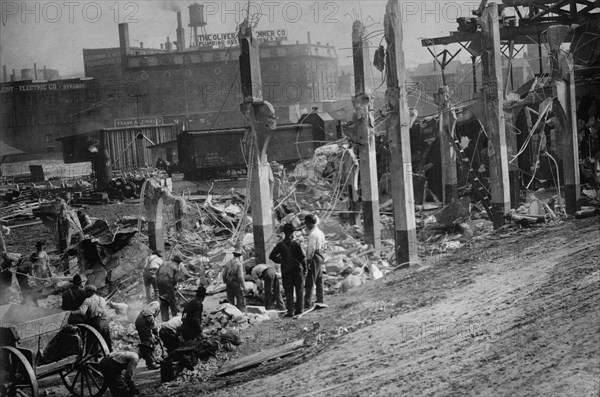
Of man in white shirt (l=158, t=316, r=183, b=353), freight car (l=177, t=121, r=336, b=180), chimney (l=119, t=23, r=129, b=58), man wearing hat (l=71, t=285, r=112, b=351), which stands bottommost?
man in white shirt (l=158, t=316, r=183, b=353)

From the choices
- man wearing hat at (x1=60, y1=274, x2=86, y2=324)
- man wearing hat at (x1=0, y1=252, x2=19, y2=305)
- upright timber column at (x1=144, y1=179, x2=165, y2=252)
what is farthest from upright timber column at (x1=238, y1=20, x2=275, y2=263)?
man wearing hat at (x1=0, y1=252, x2=19, y2=305)

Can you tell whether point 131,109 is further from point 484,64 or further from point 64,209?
point 484,64

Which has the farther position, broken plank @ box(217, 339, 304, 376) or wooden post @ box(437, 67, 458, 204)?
wooden post @ box(437, 67, 458, 204)

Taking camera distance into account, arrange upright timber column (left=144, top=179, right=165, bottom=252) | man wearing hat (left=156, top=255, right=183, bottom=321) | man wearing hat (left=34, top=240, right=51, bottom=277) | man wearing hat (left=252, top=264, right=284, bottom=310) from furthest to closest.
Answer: man wearing hat (left=34, top=240, right=51, bottom=277) → upright timber column (left=144, top=179, right=165, bottom=252) → man wearing hat (left=252, top=264, right=284, bottom=310) → man wearing hat (left=156, top=255, right=183, bottom=321)

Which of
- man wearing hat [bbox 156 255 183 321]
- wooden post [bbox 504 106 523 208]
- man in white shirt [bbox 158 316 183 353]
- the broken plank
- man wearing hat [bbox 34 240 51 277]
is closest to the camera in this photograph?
the broken plank

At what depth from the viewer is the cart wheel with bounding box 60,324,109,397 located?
10703 mm

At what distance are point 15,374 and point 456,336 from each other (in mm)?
6015

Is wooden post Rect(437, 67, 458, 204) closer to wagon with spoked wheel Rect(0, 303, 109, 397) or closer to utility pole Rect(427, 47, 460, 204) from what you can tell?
utility pole Rect(427, 47, 460, 204)

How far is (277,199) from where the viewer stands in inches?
990

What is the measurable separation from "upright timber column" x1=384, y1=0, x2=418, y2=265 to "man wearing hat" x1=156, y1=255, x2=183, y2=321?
516 cm

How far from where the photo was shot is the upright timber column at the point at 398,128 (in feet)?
51.9

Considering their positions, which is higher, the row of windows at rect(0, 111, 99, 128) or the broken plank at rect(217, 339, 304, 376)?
the row of windows at rect(0, 111, 99, 128)

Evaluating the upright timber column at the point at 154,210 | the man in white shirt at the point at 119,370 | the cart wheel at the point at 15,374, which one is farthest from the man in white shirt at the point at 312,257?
the upright timber column at the point at 154,210

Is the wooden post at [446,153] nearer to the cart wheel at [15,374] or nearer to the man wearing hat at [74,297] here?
the man wearing hat at [74,297]
